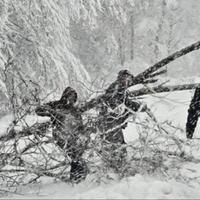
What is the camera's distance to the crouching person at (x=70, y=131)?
4.78 metres

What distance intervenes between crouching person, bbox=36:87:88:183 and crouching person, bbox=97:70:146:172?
0.87ft

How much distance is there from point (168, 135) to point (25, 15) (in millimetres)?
3652

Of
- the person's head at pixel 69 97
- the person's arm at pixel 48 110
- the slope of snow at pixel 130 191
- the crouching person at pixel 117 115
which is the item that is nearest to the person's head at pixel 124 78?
the crouching person at pixel 117 115

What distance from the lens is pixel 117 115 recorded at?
5.38 metres

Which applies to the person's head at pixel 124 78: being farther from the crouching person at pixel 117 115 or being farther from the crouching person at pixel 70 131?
the crouching person at pixel 70 131

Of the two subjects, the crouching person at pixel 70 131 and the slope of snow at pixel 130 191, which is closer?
the slope of snow at pixel 130 191

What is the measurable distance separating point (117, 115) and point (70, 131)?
2.95ft

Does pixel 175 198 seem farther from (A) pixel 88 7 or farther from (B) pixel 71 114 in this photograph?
(A) pixel 88 7

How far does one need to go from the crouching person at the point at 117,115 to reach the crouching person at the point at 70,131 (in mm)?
264

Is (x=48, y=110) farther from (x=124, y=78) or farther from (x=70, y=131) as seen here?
(x=124, y=78)

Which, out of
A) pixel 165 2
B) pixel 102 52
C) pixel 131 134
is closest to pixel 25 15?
pixel 131 134

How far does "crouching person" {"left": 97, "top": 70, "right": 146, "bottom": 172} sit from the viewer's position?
15.3 feet

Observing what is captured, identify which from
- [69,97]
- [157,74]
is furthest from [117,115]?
[157,74]

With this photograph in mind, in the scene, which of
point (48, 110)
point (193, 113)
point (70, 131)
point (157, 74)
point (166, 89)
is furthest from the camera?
point (193, 113)
